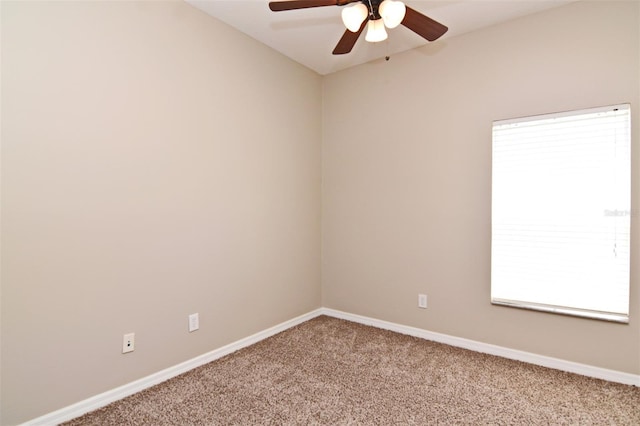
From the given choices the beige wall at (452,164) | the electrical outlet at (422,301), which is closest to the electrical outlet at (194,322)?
the beige wall at (452,164)

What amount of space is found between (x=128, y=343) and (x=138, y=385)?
0.95 feet

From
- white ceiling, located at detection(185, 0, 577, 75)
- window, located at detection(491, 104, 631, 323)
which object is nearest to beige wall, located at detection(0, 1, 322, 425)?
white ceiling, located at detection(185, 0, 577, 75)

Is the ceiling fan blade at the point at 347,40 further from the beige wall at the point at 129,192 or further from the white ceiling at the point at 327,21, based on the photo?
the beige wall at the point at 129,192

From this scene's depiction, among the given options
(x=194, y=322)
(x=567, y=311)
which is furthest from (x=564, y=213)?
(x=194, y=322)

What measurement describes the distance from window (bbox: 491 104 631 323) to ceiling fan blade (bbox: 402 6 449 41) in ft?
3.58

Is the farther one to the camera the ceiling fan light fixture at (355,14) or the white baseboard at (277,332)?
the white baseboard at (277,332)

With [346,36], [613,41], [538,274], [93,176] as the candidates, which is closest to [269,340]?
[93,176]

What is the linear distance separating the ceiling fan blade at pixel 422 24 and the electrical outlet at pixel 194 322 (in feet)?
7.92

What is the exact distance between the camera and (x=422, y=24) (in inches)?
75.1

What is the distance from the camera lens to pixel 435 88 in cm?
302

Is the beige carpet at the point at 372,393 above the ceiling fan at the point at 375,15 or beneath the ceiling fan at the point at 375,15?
beneath

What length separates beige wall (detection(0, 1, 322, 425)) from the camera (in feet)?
5.71

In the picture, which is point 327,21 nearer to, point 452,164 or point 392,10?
point 392,10

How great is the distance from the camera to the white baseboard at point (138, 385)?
183 cm
